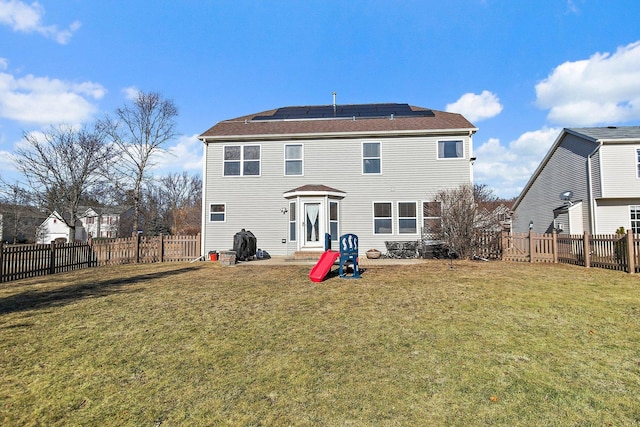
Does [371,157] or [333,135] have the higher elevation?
[333,135]

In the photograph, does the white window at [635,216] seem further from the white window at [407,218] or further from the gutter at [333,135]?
the white window at [407,218]

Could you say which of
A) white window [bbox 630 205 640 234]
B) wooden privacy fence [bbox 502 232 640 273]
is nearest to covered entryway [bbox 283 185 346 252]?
wooden privacy fence [bbox 502 232 640 273]

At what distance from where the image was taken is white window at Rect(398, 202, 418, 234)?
15078 millimetres

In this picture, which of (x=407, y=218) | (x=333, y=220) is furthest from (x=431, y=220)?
(x=333, y=220)

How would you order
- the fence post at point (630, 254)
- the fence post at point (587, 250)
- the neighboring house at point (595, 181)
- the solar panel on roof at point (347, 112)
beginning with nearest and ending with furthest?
the fence post at point (630, 254) < the fence post at point (587, 250) < the neighboring house at point (595, 181) < the solar panel on roof at point (347, 112)

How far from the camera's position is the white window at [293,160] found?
1573cm

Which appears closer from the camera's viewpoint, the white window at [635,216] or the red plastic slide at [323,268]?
the red plastic slide at [323,268]

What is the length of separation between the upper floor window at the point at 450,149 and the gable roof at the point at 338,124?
2.06ft

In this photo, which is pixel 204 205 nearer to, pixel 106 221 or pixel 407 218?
pixel 407 218

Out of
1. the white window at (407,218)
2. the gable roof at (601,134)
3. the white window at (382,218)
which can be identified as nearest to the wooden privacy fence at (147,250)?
the white window at (382,218)

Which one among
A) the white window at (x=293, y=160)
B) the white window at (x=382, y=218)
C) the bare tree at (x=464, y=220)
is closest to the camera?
the bare tree at (x=464, y=220)

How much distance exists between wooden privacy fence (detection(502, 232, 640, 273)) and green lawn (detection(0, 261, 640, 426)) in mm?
3144

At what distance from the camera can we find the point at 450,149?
49.5ft

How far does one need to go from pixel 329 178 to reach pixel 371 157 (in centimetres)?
236
